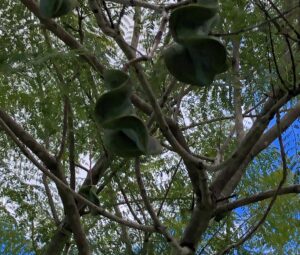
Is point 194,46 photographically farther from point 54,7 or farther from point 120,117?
point 54,7

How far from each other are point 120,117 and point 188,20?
311mm

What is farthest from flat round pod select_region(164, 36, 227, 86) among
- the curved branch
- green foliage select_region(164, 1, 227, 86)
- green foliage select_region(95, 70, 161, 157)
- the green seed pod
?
the curved branch

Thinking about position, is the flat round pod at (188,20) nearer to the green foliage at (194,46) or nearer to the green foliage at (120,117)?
the green foliage at (194,46)

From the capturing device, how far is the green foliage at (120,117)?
1.90 meters

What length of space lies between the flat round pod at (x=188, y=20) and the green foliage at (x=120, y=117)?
19 centimetres

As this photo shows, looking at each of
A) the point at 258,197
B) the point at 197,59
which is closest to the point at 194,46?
the point at 197,59

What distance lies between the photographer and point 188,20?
1.90 meters

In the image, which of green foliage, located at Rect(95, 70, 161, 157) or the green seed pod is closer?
green foliage, located at Rect(95, 70, 161, 157)

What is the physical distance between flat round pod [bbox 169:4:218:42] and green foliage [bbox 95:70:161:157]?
187mm

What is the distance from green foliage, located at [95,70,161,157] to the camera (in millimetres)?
1898

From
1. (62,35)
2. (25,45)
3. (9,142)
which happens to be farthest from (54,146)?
(62,35)

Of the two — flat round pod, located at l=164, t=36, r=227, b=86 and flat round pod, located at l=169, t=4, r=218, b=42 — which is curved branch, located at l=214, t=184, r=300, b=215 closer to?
flat round pod, located at l=164, t=36, r=227, b=86

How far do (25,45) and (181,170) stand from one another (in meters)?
1.78

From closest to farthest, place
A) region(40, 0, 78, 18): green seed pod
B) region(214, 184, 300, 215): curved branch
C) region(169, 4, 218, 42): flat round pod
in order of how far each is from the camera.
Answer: region(169, 4, 218, 42): flat round pod, region(40, 0, 78, 18): green seed pod, region(214, 184, 300, 215): curved branch
